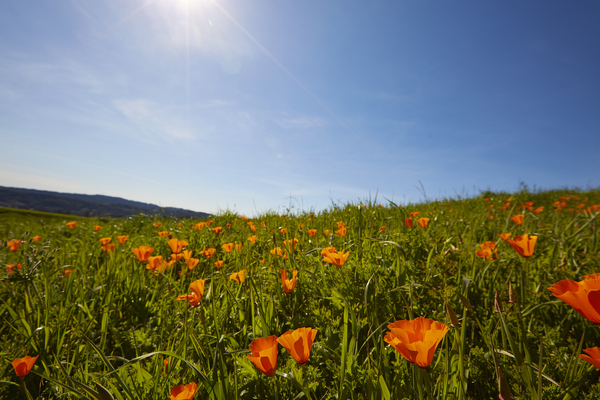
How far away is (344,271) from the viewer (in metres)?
2.04

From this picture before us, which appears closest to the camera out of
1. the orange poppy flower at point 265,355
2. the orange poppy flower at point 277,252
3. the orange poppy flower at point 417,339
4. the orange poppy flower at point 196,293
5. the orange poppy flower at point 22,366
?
the orange poppy flower at point 417,339

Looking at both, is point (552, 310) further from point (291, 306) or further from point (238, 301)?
point (238, 301)

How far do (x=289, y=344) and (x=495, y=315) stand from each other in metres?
1.32

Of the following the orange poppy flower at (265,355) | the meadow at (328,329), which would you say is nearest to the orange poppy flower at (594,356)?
the meadow at (328,329)

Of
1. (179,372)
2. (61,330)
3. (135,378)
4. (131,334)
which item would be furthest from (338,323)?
(61,330)

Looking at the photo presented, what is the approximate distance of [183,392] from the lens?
0.99 metres

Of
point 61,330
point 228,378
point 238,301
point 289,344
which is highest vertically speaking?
point 289,344

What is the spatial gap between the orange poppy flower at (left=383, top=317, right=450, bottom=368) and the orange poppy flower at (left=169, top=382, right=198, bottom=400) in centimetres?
72

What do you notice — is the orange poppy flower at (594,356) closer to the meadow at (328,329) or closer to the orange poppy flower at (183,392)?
the meadow at (328,329)

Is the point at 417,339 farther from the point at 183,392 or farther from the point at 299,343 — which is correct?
the point at 183,392

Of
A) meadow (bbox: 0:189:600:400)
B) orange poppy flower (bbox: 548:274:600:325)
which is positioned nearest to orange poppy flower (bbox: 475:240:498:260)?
meadow (bbox: 0:189:600:400)

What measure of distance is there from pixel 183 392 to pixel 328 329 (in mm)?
794

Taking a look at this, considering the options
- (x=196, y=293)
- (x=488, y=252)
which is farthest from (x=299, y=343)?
(x=488, y=252)

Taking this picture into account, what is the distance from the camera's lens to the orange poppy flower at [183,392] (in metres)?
0.96
